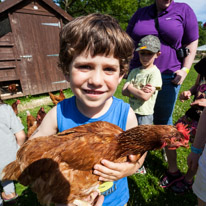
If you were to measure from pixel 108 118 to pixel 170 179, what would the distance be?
213cm

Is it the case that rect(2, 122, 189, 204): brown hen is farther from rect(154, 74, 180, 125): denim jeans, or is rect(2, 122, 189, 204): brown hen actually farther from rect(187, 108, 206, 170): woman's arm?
rect(154, 74, 180, 125): denim jeans

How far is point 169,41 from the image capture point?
2377 millimetres

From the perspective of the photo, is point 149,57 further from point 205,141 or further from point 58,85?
point 58,85

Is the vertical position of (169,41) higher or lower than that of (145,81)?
higher

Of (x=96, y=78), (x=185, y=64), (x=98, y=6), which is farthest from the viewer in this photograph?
(x=98, y=6)

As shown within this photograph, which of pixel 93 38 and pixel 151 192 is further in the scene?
pixel 151 192

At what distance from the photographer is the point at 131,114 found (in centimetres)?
150

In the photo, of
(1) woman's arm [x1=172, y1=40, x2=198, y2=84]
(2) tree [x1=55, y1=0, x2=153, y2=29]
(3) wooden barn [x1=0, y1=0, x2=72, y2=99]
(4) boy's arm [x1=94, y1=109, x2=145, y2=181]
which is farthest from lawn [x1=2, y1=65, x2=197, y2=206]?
(2) tree [x1=55, y1=0, x2=153, y2=29]

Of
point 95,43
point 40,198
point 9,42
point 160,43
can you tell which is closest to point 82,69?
point 95,43

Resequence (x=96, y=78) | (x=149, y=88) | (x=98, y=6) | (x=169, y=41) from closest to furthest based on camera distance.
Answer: (x=96, y=78)
(x=149, y=88)
(x=169, y=41)
(x=98, y=6)

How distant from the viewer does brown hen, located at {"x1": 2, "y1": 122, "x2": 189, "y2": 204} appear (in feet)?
3.86

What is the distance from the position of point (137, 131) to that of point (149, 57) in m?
1.53

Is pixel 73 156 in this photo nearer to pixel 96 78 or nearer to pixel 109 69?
pixel 96 78

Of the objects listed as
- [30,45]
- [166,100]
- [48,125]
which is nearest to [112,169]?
[48,125]
